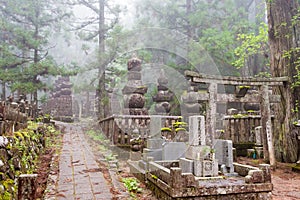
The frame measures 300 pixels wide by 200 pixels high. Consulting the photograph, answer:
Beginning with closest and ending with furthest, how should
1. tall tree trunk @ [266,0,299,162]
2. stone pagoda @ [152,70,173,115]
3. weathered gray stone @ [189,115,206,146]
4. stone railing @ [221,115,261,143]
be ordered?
weathered gray stone @ [189,115,206,146]
tall tree trunk @ [266,0,299,162]
stone railing @ [221,115,261,143]
stone pagoda @ [152,70,173,115]

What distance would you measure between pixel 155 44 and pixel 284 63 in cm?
1195

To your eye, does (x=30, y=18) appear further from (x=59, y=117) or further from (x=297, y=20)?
(x=297, y=20)

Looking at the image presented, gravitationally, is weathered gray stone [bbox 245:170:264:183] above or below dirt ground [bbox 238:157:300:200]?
above

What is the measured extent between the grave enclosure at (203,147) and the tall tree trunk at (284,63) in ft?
2.18

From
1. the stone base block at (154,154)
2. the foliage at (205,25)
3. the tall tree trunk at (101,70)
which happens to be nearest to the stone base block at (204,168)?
the stone base block at (154,154)

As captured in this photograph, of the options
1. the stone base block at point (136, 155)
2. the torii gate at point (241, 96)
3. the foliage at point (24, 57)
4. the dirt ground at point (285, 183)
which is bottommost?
the dirt ground at point (285, 183)

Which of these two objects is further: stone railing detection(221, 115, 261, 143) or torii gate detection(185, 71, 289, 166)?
stone railing detection(221, 115, 261, 143)

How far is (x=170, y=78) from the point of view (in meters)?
19.7

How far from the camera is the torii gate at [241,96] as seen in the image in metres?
7.86

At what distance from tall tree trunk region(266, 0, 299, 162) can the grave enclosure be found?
0.67m

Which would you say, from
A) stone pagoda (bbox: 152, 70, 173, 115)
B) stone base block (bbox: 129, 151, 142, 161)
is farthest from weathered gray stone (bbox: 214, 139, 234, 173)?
stone pagoda (bbox: 152, 70, 173, 115)

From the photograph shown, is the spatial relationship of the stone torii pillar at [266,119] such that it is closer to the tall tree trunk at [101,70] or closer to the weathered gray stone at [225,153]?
the weathered gray stone at [225,153]

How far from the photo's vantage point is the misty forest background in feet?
33.9

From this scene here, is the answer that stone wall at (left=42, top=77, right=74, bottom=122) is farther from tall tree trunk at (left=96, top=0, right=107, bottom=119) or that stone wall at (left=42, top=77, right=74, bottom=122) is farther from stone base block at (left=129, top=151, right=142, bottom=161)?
stone base block at (left=129, top=151, right=142, bottom=161)
